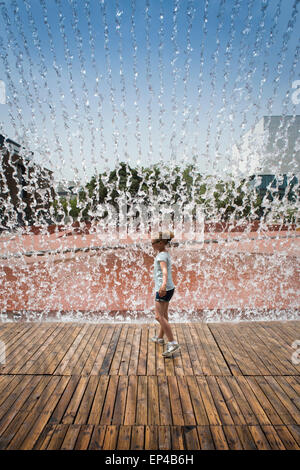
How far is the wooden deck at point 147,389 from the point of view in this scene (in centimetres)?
209

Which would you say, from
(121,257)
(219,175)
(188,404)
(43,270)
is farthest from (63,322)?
(219,175)

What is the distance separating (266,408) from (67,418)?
67.1 inches

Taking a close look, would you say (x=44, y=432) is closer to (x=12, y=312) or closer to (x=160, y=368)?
(x=160, y=368)

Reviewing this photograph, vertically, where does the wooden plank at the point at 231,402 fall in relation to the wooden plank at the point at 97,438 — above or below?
above

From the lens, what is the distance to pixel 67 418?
2.27 metres

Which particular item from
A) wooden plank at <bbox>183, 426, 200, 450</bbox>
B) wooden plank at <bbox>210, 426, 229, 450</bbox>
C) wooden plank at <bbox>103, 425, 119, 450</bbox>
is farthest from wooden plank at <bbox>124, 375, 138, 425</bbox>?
wooden plank at <bbox>210, 426, 229, 450</bbox>

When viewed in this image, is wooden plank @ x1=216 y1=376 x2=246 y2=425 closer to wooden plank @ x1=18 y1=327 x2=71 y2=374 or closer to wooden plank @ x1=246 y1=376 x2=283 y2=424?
wooden plank @ x1=246 y1=376 x2=283 y2=424

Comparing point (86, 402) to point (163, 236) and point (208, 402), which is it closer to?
point (208, 402)

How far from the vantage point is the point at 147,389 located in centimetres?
261

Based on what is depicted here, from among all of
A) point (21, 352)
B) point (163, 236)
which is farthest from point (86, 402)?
point (163, 236)

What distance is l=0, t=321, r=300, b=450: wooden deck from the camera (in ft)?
6.84

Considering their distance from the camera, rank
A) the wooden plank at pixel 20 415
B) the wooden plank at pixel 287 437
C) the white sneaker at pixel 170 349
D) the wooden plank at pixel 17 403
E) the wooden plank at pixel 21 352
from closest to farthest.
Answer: the wooden plank at pixel 287 437, the wooden plank at pixel 20 415, the wooden plank at pixel 17 403, the wooden plank at pixel 21 352, the white sneaker at pixel 170 349

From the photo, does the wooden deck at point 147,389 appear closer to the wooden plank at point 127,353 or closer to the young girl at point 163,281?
the wooden plank at point 127,353

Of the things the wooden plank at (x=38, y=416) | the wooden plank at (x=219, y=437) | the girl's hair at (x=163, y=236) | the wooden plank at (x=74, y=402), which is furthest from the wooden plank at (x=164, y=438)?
the girl's hair at (x=163, y=236)
